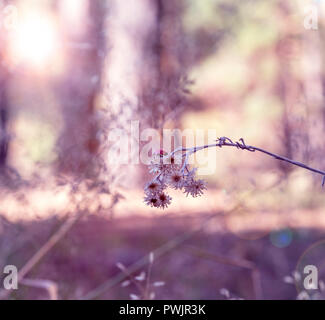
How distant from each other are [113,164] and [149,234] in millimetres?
4354

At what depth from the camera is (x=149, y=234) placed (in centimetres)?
669

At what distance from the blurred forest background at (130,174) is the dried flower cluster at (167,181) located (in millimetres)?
668

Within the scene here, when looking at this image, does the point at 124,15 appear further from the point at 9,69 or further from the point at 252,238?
the point at 9,69

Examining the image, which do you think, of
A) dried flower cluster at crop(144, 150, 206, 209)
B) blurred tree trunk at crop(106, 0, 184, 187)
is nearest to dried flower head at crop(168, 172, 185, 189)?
dried flower cluster at crop(144, 150, 206, 209)

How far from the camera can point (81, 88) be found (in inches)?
193

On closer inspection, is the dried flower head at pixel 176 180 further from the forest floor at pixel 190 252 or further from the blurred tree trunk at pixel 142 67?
the forest floor at pixel 190 252

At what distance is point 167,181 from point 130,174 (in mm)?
1719

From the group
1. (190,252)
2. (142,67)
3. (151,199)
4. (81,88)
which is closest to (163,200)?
(151,199)

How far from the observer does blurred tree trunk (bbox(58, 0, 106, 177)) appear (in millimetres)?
2900

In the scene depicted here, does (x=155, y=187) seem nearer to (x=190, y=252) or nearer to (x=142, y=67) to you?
(x=142, y=67)

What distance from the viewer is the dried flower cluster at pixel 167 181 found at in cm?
137

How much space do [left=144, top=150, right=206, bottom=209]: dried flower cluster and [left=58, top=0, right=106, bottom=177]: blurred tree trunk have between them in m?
1.19

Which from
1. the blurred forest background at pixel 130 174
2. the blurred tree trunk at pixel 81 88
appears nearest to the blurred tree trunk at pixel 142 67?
the blurred forest background at pixel 130 174
